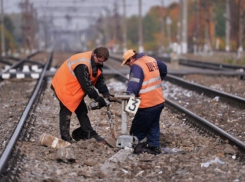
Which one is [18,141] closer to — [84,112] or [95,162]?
[84,112]

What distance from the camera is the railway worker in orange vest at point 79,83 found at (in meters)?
7.27

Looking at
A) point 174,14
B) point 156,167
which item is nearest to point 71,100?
point 156,167

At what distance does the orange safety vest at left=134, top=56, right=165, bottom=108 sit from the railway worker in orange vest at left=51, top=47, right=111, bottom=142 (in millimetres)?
501

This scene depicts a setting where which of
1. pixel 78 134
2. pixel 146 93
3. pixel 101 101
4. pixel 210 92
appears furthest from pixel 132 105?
pixel 210 92

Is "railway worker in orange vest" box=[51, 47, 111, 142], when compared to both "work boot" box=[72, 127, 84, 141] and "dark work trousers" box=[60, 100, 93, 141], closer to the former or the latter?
"dark work trousers" box=[60, 100, 93, 141]

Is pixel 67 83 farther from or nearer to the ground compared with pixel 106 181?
farther from the ground

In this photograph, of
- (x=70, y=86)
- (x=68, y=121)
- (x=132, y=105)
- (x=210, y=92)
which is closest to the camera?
(x=132, y=105)

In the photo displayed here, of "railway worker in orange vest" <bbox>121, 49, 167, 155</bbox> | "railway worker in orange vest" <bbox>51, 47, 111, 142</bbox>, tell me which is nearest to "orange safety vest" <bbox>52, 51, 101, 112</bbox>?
"railway worker in orange vest" <bbox>51, 47, 111, 142</bbox>

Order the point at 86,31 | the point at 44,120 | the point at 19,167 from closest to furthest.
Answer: the point at 19,167
the point at 44,120
the point at 86,31

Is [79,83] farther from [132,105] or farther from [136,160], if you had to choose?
[136,160]

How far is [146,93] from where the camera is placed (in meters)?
7.39

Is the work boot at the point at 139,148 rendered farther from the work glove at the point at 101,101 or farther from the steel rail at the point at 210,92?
the steel rail at the point at 210,92

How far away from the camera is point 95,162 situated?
269 inches

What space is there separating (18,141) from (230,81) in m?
12.6
